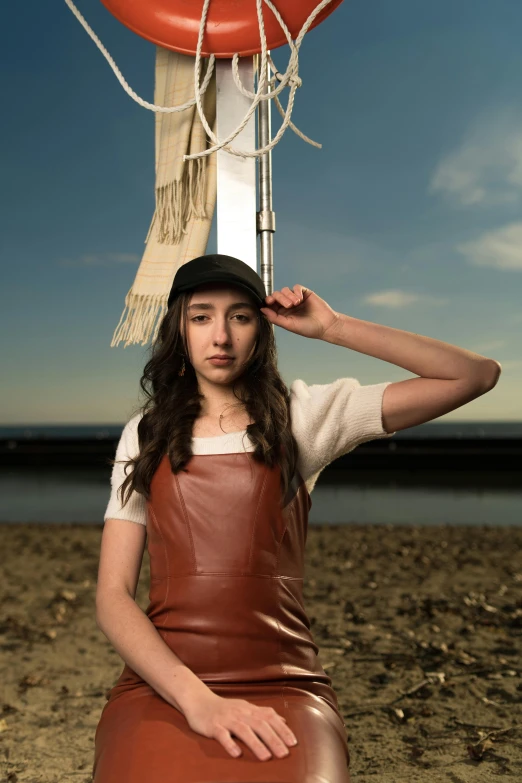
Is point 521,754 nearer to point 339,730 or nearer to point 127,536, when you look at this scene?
point 339,730

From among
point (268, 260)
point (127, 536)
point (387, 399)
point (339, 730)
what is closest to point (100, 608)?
point (127, 536)

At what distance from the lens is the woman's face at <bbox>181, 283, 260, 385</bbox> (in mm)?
1556

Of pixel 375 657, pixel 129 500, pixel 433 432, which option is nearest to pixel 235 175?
pixel 129 500

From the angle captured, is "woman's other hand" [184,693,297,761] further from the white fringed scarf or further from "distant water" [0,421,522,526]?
"distant water" [0,421,522,526]

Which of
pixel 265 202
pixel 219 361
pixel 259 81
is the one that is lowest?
pixel 219 361

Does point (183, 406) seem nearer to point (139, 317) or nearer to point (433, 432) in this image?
point (139, 317)

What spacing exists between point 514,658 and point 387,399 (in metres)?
2.63

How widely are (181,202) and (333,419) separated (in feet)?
2.85

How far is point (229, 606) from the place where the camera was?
142 cm

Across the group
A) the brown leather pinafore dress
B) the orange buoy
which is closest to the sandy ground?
the brown leather pinafore dress

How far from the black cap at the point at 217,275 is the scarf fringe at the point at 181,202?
0.47 m

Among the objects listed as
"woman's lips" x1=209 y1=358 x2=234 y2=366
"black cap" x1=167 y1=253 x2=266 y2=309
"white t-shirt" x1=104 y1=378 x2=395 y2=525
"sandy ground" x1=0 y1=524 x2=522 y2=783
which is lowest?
"sandy ground" x1=0 y1=524 x2=522 y2=783

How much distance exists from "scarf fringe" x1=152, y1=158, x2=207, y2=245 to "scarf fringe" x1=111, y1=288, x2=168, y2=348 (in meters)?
0.19

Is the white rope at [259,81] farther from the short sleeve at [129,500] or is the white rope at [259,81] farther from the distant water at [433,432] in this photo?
the distant water at [433,432]
